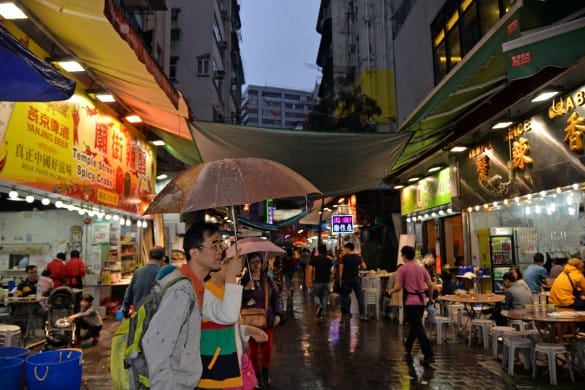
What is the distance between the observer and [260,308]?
6.18 metres

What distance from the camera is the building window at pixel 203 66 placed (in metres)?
30.0

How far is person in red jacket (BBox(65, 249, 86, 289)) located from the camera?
11.6m

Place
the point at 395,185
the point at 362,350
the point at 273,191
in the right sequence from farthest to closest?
the point at 395,185 → the point at 362,350 → the point at 273,191

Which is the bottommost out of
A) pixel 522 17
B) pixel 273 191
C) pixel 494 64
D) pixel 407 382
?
pixel 407 382

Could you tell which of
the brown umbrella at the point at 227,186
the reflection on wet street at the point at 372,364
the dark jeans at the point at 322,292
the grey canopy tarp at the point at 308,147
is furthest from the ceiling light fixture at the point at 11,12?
the dark jeans at the point at 322,292

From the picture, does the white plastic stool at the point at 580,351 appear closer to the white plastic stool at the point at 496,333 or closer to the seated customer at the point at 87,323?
the white plastic stool at the point at 496,333

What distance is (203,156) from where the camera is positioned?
747 centimetres

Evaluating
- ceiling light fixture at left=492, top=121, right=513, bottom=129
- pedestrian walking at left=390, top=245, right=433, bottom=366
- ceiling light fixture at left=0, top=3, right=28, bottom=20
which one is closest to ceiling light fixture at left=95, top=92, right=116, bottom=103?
ceiling light fixture at left=0, top=3, right=28, bottom=20

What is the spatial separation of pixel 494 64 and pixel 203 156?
4.61 metres

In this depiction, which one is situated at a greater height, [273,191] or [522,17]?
[522,17]

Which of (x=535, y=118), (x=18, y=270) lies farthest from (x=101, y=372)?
(x=535, y=118)

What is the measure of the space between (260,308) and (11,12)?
5.43 m

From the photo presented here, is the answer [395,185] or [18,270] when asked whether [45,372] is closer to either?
[18,270]

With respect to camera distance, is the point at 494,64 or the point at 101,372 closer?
the point at 494,64
